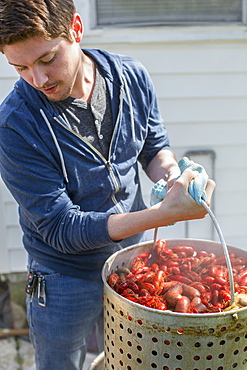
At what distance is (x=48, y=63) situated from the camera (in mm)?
1627

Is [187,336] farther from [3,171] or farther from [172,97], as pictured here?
[172,97]

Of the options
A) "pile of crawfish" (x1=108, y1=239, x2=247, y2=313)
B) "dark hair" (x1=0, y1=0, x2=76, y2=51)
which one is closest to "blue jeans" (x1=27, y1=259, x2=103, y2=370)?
"pile of crawfish" (x1=108, y1=239, x2=247, y2=313)

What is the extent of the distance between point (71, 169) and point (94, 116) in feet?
0.91

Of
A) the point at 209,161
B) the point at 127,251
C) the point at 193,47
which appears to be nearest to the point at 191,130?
the point at 209,161

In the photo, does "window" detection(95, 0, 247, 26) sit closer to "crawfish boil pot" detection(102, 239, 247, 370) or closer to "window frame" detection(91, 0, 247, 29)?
"window frame" detection(91, 0, 247, 29)

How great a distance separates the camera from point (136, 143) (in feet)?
6.59

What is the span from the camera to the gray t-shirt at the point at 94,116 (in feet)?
6.05

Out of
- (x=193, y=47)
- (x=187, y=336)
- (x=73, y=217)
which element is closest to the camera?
(x=187, y=336)

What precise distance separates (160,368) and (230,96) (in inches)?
103

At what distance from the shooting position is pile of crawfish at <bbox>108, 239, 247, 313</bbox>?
1.46 meters

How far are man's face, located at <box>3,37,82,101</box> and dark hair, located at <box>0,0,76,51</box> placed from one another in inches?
1.2

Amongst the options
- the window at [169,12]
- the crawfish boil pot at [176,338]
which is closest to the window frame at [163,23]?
the window at [169,12]

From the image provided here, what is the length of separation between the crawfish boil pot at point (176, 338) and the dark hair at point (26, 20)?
97 cm

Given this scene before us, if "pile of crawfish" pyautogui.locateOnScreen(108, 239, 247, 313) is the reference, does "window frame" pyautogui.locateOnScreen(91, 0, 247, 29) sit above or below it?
above
